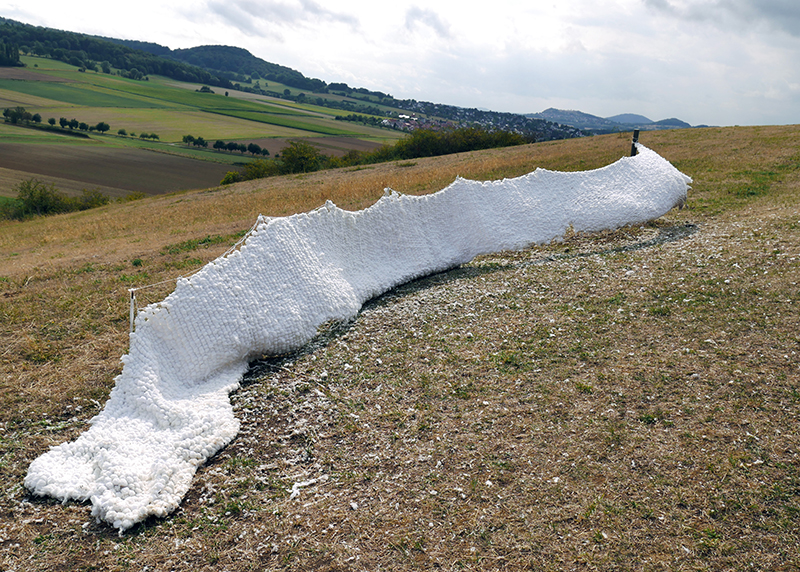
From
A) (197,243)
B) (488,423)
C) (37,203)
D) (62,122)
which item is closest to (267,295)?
(488,423)

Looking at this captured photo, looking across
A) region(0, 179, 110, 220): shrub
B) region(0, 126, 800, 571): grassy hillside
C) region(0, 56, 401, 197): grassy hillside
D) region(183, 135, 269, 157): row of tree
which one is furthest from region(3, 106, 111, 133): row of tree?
region(0, 126, 800, 571): grassy hillside

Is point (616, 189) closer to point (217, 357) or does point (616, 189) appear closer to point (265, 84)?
point (217, 357)

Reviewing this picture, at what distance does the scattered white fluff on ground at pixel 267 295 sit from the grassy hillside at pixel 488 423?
0.97 feet

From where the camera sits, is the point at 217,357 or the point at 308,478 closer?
the point at 308,478

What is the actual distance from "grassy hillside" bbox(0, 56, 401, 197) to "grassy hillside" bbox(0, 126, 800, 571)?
4760 centimetres

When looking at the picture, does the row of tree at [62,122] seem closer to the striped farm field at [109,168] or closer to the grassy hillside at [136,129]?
the grassy hillside at [136,129]

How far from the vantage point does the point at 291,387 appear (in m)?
6.78

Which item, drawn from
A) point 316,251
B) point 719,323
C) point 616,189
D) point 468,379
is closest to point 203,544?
point 468,379

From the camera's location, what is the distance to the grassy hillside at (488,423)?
4191 millimetres

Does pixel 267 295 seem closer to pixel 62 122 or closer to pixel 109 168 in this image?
pixel 109 168

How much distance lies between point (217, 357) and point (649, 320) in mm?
6842

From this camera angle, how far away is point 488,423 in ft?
18.9

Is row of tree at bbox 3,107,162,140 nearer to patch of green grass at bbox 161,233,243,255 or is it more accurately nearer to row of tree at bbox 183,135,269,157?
row of tree at bbox 183,135,269,157

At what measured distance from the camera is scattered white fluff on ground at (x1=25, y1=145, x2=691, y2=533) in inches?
201
